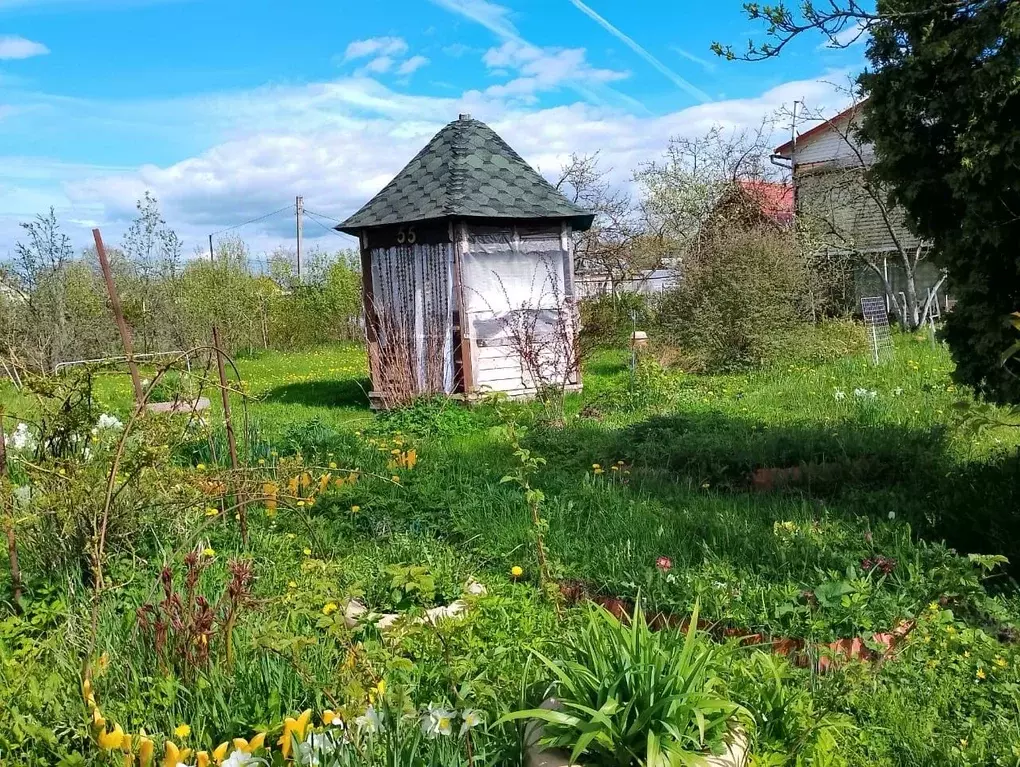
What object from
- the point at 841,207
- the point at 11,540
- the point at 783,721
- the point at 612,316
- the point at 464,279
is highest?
the point at 841,207

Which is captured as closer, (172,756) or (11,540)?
(172,756)

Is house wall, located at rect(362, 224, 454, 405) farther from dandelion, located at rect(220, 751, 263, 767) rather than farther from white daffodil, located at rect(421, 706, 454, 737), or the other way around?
dandelion, located at rect(220, 751, 263, 767)

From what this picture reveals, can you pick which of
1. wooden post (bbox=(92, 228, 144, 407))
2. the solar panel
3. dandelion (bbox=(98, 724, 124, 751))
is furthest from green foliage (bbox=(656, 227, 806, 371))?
dandelion (bbox=(98, 724, 124, 751))

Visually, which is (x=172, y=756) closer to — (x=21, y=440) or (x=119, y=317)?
(x=119, y=317)

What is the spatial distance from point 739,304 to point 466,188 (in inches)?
198

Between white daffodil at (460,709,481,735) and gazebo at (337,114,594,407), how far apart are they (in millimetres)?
7379

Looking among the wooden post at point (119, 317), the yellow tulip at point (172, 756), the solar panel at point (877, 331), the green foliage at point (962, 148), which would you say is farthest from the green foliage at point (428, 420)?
the solar panel at point (877, 331)

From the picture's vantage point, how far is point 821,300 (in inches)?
577

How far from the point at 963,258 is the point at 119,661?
5026 millimetres

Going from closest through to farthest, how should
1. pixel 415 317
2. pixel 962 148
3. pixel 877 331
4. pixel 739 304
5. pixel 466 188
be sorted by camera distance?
pixel 962 148, pixel 466 188, pixel 415 317, pixel 739 304, pixel 877 331

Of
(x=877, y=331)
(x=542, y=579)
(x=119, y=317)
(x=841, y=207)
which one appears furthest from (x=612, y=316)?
(x=542, y=579)

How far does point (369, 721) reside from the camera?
7.11 ft

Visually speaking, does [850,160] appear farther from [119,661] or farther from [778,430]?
[119,661]

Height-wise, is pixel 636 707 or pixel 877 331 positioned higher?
pixel 877 331
